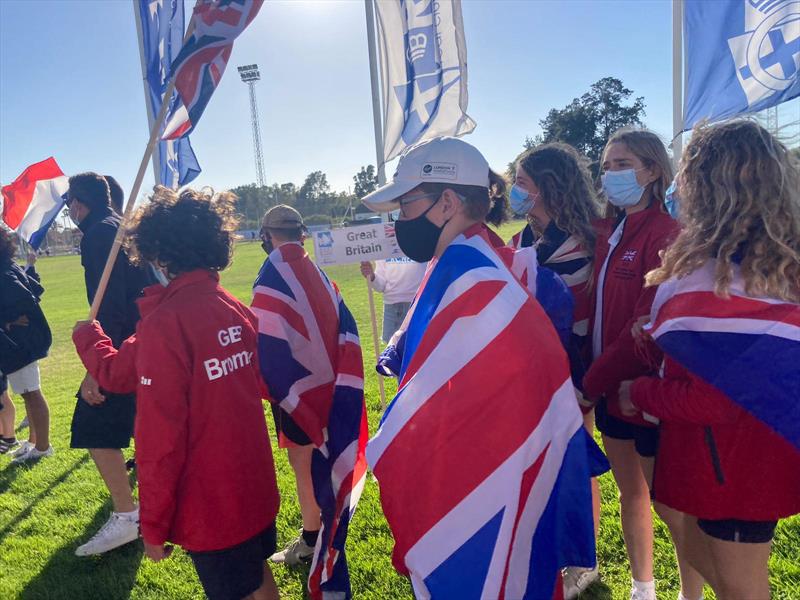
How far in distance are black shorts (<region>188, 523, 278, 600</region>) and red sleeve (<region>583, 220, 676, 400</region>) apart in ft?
5.79

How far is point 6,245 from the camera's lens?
5305 mm

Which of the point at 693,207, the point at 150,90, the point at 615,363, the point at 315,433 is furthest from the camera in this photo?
the point at 150,90

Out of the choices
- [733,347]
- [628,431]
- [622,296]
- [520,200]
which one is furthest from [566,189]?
[733,347]

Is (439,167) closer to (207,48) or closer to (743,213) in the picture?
(743,213)

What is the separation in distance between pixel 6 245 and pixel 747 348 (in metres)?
6.20

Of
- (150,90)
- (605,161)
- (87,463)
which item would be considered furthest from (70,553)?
(605,161)

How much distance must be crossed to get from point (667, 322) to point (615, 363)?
0.66 meters

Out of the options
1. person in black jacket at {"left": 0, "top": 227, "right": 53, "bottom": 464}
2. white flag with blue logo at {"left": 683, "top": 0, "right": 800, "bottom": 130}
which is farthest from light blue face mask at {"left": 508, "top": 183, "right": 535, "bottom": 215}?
person in black jacket at {"left": 0, "top": 227, "right": 53, "bottom": 464}

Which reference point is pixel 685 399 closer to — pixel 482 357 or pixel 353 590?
pixel 482 357

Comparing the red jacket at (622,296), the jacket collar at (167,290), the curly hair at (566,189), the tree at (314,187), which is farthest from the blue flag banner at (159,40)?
the tree at (314,187)

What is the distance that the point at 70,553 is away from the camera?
399 cm

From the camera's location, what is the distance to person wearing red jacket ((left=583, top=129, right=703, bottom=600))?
2557 millimetres

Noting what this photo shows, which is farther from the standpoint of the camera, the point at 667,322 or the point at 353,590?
the point at 353,590

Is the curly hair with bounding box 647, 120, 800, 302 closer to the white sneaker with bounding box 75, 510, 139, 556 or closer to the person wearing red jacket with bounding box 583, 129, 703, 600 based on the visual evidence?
the person wearing red jacket with bounding box 583, 129, 703, 600
